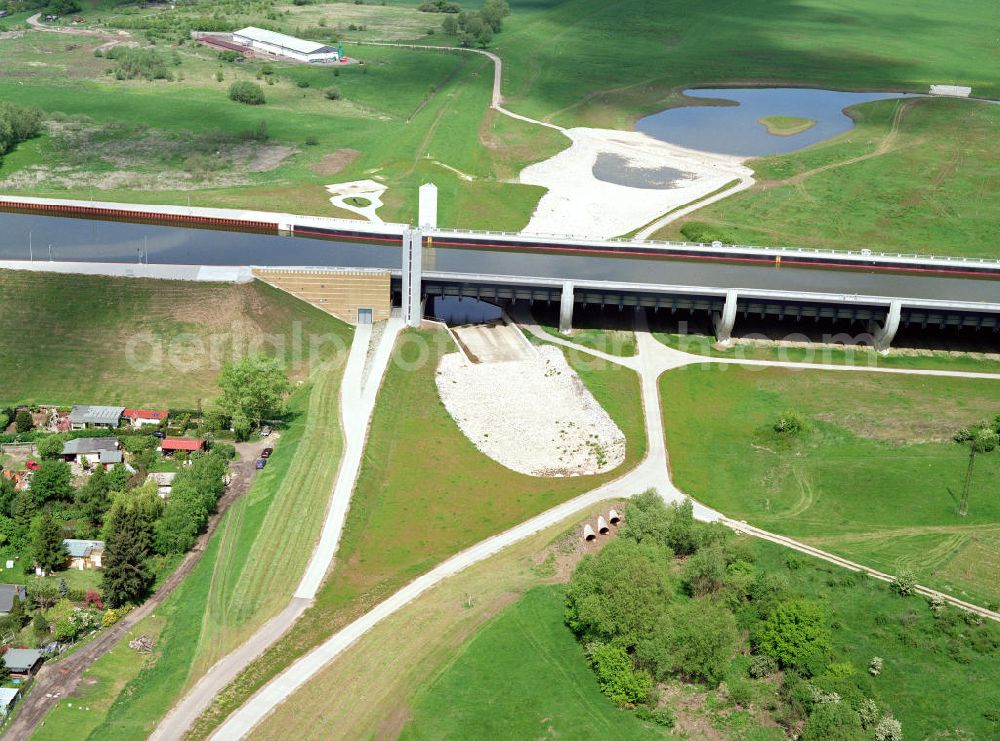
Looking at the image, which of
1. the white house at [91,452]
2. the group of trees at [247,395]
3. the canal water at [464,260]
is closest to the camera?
the white house at [91,452]

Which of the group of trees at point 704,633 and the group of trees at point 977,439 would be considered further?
the group of trees at point 977,439

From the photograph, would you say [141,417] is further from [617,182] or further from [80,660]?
[617,182]

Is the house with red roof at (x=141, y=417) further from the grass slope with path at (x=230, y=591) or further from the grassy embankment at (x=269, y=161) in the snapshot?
the grassy embankment at (x=269, y=161)

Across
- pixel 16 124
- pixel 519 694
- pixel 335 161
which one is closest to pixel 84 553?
pixel 519 694

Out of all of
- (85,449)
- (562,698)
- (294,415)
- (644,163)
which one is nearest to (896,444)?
(562,698)

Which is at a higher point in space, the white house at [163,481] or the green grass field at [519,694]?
the green grass field at [519,694]

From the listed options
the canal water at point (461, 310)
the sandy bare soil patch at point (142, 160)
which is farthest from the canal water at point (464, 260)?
the sandy bare soil patch at point (142, 160)
